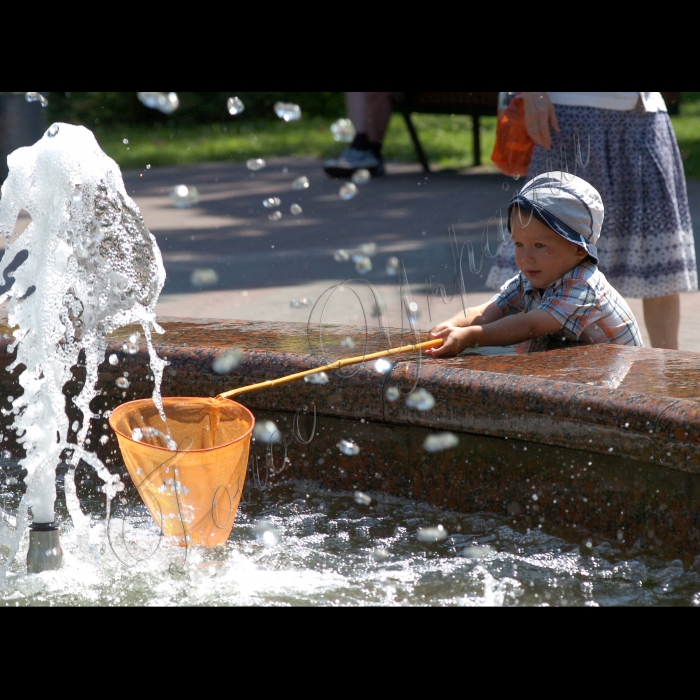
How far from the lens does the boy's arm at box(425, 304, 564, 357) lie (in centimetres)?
294

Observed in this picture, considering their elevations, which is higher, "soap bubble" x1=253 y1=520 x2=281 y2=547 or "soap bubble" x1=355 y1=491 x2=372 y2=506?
"soap bubble" x1=355 y1=491 x2=372 y2=506

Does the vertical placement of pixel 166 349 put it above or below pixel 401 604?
above

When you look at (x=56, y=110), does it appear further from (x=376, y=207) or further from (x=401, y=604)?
(x=401, y=604)

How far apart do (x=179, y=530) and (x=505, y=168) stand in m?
2.01

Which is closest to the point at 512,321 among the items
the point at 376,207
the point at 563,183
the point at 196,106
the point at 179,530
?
the point at 563,183

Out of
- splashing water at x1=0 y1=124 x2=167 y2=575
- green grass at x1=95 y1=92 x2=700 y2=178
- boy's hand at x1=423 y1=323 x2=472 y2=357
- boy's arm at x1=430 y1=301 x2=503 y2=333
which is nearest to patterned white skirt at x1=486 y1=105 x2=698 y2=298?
boy's arm at x1=430 y1=301 x2=503 y2=333

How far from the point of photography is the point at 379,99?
10.1 metres

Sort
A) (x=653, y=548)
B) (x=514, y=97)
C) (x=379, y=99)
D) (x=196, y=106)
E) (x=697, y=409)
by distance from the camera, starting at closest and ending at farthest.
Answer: (x=697, y=409), (x=653, y=548), (x=514, y=97), (x=379, y=99), (x=196, y=106)

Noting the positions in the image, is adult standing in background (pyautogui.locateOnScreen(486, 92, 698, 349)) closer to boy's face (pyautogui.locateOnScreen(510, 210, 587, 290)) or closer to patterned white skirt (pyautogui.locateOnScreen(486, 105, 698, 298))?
patterned white skirt (pyautogui.locateOnScreen(486, 105, 698, 298))

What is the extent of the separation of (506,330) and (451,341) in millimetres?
186

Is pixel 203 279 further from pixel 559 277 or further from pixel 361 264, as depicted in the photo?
pixel 559 277

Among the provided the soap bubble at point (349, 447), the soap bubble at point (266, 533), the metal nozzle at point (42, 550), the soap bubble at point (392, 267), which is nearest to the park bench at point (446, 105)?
the soap bubble at point (392, 267)

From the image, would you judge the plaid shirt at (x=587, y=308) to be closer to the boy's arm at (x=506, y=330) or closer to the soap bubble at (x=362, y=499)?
the boy's arm at (x=506, y=330)

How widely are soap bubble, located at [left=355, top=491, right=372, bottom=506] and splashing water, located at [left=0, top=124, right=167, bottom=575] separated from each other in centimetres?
57
